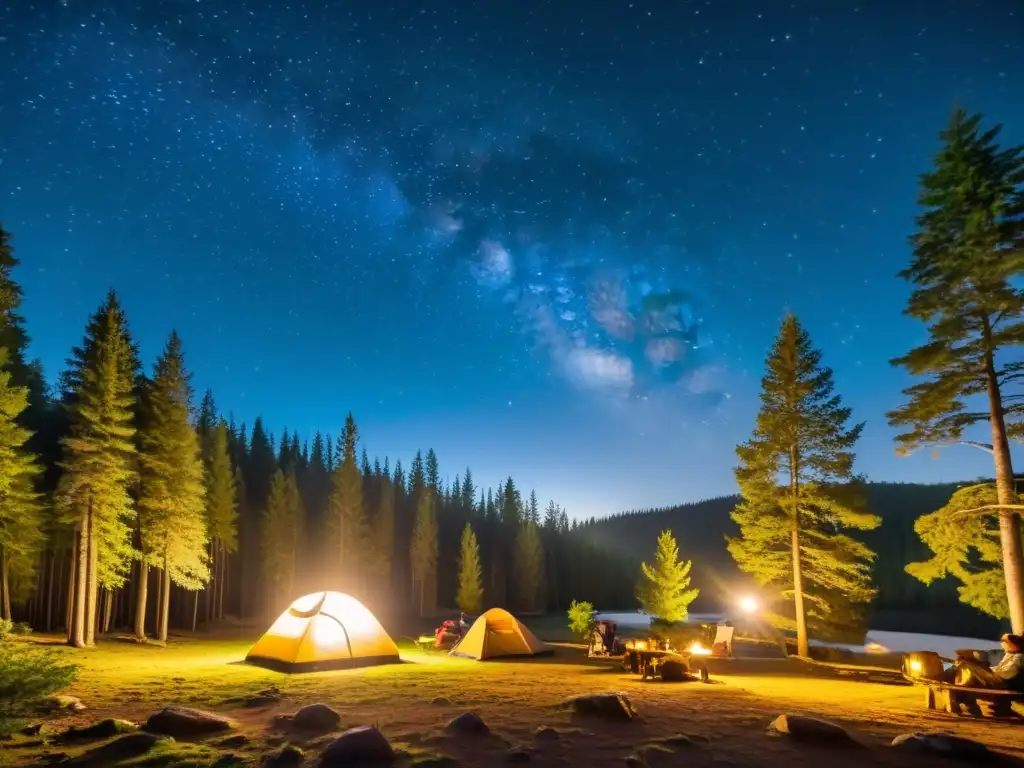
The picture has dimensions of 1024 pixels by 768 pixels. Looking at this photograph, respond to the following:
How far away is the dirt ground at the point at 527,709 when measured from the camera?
7.95 meters

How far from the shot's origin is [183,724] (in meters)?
9.05

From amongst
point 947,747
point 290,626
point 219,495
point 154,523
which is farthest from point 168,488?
point 947,747

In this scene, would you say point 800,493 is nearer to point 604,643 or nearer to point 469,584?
point 604,643

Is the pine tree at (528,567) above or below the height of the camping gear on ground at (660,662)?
below

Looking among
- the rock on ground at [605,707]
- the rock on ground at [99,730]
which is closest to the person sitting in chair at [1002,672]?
the rock on ground at [605,707]

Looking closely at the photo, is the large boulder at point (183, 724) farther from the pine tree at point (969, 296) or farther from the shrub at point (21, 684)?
the pine tree at point (969, 296)

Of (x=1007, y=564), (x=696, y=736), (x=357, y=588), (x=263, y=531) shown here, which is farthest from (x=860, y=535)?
(x=696, y=736)

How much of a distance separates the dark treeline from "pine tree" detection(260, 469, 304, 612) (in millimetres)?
141

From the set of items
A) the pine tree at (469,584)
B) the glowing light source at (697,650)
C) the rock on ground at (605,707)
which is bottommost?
A: the pine tree at (469,584)

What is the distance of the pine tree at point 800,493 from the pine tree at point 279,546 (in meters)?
49.5

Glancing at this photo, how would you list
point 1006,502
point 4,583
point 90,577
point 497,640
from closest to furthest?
1. point 1006,502
2. point 497,640
3. point 90,577
4. point 4,583

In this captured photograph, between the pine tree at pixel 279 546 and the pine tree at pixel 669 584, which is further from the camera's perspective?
the pine tree at pixel 279 546

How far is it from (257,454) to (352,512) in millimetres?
47473

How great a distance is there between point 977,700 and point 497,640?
14757 mm
